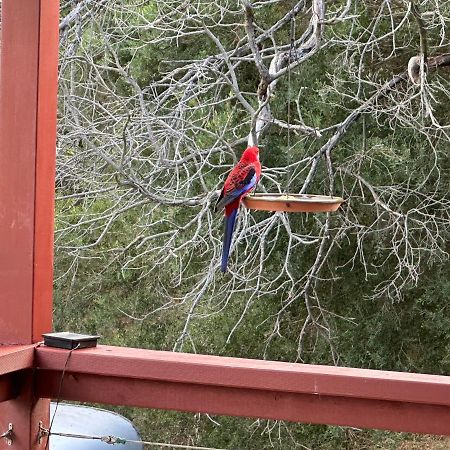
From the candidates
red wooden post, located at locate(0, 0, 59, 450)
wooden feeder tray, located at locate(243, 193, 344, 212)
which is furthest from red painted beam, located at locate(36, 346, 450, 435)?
wooden feeder tray, located at locate(243, 193, 344, 212)

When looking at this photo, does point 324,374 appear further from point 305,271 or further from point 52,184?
point 305,271

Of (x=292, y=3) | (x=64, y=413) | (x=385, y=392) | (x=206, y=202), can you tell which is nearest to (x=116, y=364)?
(x=385, y=392)

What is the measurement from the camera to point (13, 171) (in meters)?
1.68

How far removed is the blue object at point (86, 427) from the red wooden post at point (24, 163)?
867 millimetres

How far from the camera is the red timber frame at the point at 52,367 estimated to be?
146 cm

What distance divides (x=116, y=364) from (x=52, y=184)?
40 cm

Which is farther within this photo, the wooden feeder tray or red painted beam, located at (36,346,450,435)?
the wooden feeder tray

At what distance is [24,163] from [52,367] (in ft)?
1.29

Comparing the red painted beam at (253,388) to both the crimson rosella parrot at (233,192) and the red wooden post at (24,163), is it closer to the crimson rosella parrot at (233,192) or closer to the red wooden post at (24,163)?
the red wooden post at (24,163)

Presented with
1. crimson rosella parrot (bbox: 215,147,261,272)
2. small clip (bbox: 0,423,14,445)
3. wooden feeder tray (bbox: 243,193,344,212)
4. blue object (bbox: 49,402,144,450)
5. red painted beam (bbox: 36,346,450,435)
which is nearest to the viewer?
red painted beam (bbox: 36,346,450,435)

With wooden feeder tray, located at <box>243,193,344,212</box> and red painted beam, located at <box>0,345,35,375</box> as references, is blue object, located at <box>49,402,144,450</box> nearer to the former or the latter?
red painted beam, located at <box>0,345,35,375</box>

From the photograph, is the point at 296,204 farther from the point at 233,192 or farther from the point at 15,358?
the point at 15,358

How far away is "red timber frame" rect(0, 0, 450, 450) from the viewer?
4.78ft

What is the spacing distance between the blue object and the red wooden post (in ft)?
2.84
